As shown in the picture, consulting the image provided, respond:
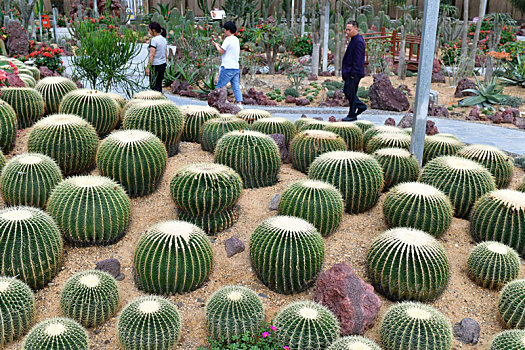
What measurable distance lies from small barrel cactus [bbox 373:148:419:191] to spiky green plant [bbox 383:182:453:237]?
2.45 feet

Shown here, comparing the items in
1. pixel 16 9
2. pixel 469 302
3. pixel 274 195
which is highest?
pixel 16 9

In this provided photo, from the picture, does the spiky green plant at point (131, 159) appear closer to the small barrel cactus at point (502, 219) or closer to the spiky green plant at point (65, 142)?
the spiky green plant at point (65, 142)

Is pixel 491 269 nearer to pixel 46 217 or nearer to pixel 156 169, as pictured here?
pixel 156 169

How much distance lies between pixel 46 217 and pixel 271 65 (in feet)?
36.8

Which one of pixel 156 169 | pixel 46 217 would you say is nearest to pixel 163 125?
pixel 156 169

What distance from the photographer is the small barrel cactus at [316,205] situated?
468 cm

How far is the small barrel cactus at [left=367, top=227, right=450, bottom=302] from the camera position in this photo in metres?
4.06

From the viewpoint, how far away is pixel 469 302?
4.25 metres

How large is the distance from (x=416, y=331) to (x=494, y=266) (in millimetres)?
1230

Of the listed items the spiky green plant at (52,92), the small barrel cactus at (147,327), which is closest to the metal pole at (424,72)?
the small barrel cactus at (147,327)

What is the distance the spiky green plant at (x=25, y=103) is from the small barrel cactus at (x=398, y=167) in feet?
13.7

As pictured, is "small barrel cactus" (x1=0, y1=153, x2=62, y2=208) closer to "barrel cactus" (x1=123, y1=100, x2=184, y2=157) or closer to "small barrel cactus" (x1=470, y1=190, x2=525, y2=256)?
"barrel cactus" (x1=123, y1=100, x2=184, y2=157)

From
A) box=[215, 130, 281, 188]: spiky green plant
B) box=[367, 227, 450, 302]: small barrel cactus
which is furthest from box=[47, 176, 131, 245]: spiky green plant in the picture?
box=[367, 227, 450, 302]: small barrel cactus

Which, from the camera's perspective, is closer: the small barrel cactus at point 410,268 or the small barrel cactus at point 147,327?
the small barrel cactus at point 147,327
